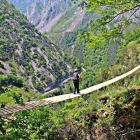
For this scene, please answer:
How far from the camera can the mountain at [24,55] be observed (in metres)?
78.2

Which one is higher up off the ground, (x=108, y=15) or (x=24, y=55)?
(x=24, y=55)

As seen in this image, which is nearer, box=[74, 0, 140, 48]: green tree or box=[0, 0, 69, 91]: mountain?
box=[74, 0, 140, 48]: green tree

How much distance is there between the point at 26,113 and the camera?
182 inches

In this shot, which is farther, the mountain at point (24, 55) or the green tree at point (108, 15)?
the mountain at point (24, 55)

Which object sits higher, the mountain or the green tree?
the mountain

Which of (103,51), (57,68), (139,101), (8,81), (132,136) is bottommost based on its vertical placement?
(132,136)

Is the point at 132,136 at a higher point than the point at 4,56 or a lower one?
lower

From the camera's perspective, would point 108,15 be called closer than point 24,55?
Yes

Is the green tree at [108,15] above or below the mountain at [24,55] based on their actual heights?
below

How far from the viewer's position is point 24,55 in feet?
291

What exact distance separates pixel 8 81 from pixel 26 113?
6530 centimetres

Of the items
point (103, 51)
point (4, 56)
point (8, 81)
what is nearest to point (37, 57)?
point (4, 56)

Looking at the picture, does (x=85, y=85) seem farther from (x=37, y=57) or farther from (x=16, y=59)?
(x=16, y=59)

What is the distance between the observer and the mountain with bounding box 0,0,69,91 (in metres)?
78.2
